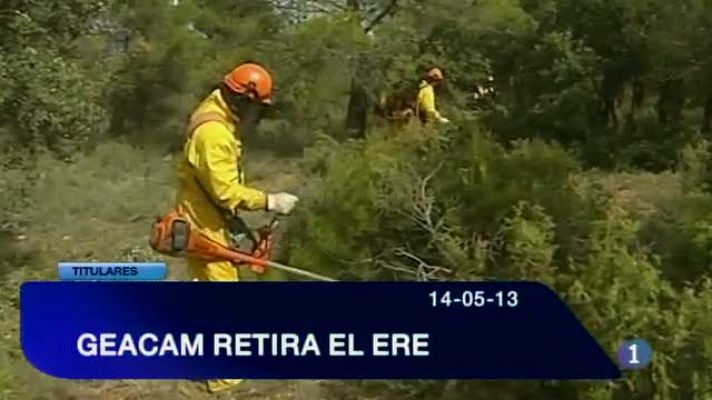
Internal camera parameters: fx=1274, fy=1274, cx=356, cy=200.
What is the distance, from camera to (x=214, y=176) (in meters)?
3.24

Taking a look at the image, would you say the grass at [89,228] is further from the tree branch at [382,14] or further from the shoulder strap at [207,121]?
the tree branch at [382,14]

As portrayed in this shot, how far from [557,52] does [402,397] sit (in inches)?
186

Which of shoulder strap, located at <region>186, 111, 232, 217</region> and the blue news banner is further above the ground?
shoulder strap, located at <region>186, 111, 232, 217</region>

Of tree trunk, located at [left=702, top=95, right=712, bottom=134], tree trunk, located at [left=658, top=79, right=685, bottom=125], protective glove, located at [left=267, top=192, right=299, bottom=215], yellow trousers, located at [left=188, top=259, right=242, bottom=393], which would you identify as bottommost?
yellow trousers, located at [left=188, top=259, right=242, bottom=393]

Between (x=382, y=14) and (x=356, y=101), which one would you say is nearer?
(x=356, y=101)

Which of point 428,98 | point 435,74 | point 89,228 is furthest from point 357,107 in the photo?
point 89,228

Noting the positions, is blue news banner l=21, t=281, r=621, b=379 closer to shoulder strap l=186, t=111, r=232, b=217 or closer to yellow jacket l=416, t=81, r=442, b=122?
shoulder strap l=186, t=111, r=232, b=217

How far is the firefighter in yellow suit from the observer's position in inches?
127

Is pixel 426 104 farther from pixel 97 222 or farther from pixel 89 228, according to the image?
pixel 89 228

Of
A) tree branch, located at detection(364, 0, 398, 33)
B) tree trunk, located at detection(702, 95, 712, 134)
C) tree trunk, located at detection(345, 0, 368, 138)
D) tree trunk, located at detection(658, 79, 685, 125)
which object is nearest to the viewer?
tree trunk, located at detection(702, 95, 712, 134)

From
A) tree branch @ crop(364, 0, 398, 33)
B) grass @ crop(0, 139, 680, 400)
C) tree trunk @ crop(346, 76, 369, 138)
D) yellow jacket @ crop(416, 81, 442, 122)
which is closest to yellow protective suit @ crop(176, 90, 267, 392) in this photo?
grass @ crop(0, 139, 680, 400)

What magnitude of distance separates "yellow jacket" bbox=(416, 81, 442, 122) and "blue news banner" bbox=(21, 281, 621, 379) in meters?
3.23

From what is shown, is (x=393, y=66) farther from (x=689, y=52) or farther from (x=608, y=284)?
(x=608, y=284)

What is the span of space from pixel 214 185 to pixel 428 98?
152 inches
